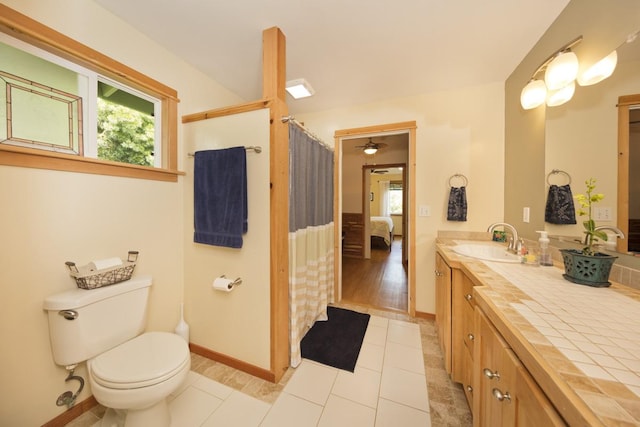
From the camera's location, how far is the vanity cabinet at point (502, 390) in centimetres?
52

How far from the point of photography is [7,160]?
101cm

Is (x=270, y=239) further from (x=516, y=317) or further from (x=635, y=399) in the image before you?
(x=635, y=399)

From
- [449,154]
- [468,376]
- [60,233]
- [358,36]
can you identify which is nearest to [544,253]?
[468,376]

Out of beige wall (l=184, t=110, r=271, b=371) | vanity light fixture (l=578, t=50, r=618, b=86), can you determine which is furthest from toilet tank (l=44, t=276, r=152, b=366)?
vanity light fixture (l=578, t=50, r=618, b=86)

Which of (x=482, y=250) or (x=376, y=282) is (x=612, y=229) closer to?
(x=482, y=250)

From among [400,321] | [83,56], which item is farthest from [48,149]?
[400,321]

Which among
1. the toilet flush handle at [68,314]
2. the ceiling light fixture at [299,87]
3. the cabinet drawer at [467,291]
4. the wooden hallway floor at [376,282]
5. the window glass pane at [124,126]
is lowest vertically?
the wooden hallway floor at [376,282]

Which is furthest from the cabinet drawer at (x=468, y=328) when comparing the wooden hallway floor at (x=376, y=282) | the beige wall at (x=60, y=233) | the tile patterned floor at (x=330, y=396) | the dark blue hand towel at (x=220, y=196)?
the beige wall at (x=60, y=233)

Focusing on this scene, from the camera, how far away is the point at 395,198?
842 centimetres

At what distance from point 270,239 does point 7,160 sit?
128 cm

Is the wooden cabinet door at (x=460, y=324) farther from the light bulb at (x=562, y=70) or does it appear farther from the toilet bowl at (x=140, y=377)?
the toilet bowl at (x=140, y=377)

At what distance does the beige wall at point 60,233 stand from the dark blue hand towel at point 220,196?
28cm

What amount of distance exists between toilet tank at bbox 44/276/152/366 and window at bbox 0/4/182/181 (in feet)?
2.29

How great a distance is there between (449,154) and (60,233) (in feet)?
9.94
